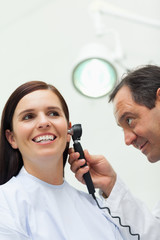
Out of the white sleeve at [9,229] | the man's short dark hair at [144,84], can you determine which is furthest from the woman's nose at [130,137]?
the white sleeve at [9,229]

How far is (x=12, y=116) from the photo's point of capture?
4.47 ft

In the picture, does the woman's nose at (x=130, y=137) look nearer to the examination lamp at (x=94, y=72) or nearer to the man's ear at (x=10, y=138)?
the examination lamp at (x=94, y=72)

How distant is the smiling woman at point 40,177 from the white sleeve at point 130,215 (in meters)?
0.07

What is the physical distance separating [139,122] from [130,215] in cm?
42

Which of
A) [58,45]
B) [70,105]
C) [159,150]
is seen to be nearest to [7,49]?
[58,45]

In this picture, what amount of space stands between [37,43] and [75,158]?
58.1 inches

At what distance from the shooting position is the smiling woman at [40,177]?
117cm

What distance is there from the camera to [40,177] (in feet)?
4.41

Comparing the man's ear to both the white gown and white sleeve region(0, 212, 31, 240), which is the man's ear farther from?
white sleeve region(0, 212, 31, 240)

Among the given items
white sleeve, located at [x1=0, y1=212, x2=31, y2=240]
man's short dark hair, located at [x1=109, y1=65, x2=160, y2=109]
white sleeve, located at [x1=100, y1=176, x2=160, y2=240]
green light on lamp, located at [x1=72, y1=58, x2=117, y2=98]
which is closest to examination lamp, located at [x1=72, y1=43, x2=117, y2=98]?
green light on lamp, located at [x1=72, y1=58, x2=117, y2=98]

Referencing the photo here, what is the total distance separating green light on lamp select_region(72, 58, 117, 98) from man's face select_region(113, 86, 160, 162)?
0.18 metres

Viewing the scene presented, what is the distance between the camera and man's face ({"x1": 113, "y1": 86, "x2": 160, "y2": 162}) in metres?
1.48

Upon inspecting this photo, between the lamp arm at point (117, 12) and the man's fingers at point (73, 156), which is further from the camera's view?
the lamp arm at point (117, 12)

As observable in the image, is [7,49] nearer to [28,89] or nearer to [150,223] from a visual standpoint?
[28,89]
